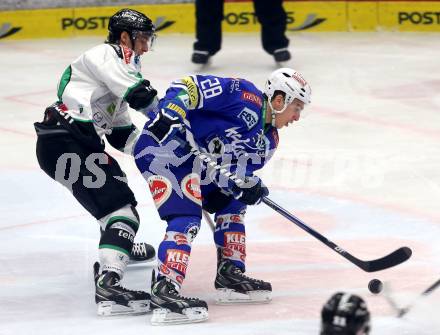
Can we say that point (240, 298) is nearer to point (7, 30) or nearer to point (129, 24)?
point (129, 24)

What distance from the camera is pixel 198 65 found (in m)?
9.59

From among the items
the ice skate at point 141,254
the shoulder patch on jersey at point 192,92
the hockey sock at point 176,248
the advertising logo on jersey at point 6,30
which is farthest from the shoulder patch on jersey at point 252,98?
the advertising logo on jersey at point 6,30

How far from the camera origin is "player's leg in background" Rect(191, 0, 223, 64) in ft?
30.2

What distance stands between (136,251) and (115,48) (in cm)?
96

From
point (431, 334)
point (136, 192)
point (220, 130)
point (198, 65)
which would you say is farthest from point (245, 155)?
point (198, 65)

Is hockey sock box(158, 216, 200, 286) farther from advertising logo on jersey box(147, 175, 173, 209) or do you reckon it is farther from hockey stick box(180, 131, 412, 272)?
hockey stick box(180, 131, 412, 272)

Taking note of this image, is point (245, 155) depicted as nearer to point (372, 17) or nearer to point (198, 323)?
point (198, 323)

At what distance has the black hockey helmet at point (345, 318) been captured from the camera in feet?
8.32

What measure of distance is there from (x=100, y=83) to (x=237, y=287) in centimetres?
99

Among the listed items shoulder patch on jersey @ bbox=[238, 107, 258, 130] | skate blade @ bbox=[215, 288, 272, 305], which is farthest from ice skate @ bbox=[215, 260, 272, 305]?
shoulder patch on jersey @ bbox=[238, 107, 258, 130]

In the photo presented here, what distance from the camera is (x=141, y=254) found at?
5137 millimetres

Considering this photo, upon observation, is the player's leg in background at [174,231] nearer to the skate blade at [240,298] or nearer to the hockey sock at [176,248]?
the hockey sock at [176,248]

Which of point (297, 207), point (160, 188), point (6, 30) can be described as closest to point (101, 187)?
point (160, 188)

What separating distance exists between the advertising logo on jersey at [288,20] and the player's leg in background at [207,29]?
1.46 meters
